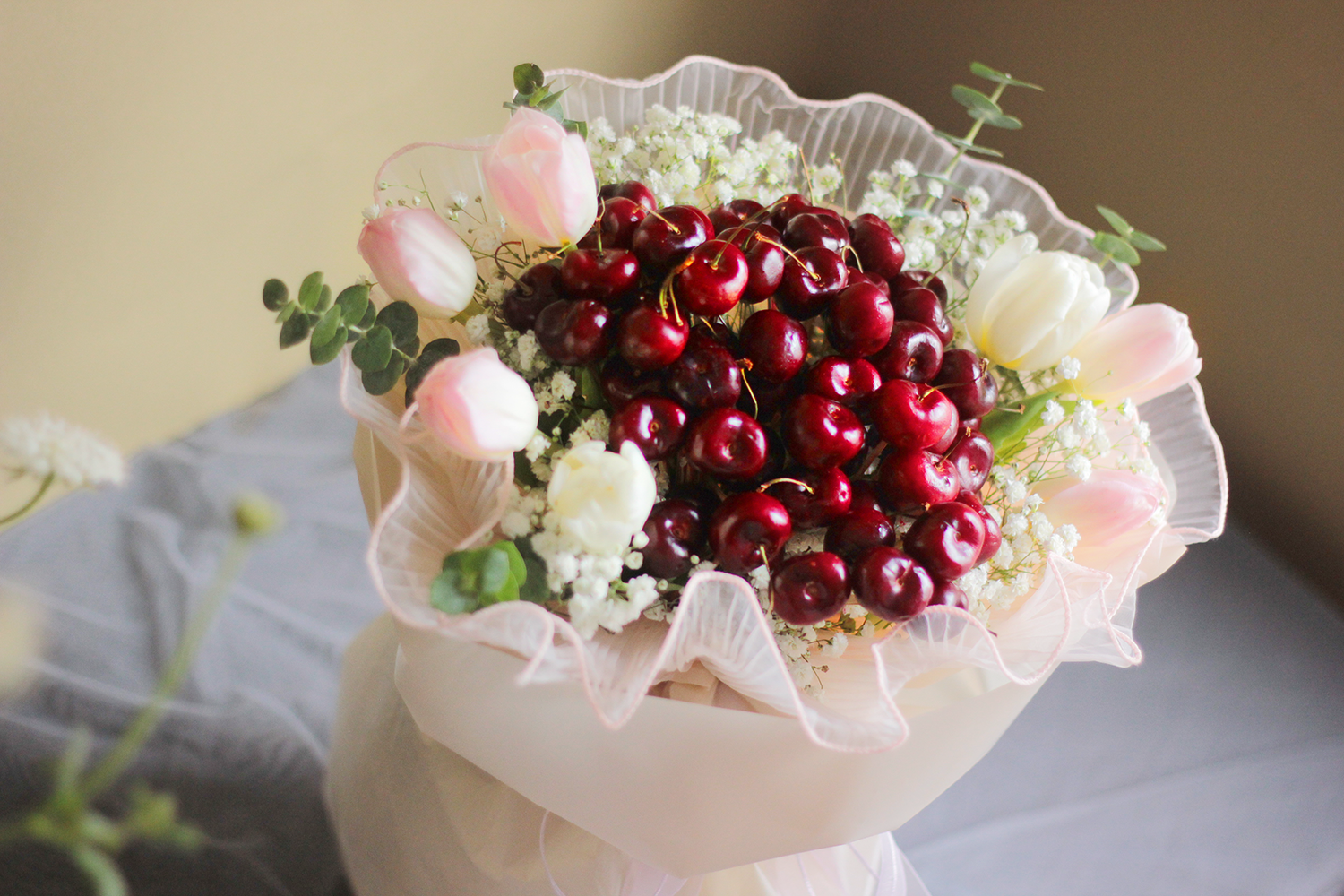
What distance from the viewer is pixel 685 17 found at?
1280 millimetres

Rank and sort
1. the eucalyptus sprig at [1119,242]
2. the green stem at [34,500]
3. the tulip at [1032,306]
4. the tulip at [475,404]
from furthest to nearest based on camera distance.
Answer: the eucalyptus sprig at [1119,242] < the tulip at [1032,306] < the tulip at [475,404] < the green stem at [34,500]

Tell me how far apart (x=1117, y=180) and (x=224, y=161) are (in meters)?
1.13

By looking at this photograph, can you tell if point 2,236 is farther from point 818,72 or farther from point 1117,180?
point 818,72

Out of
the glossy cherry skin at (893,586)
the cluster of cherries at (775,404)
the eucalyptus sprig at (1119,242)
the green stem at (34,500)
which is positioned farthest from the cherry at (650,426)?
the eucalyptus sprig at (1119,242)

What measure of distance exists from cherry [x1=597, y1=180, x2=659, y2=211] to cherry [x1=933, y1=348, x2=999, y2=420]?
0.57 ft

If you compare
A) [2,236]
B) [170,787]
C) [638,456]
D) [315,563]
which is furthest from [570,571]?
[315,563]

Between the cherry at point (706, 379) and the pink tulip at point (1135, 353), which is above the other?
the pink tulip at point (1135, 353)

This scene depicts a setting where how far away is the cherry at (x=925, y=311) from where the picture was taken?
45 centimetres

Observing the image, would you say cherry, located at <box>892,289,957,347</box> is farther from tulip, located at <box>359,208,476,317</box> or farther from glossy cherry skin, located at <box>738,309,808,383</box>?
tulip, located at <box>359,208,476,317</box>

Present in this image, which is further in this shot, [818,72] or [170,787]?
[818,72]

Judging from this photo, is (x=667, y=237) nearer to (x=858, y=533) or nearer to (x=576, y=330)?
(x=576, y=330)

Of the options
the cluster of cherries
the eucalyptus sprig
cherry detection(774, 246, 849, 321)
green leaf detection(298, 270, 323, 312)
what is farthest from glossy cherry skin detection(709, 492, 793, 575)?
the eucalyptus sprig

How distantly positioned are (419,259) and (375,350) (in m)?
0.05

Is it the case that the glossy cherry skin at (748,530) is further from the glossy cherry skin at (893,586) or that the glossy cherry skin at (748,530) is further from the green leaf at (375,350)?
the green leaf at (375,350)
